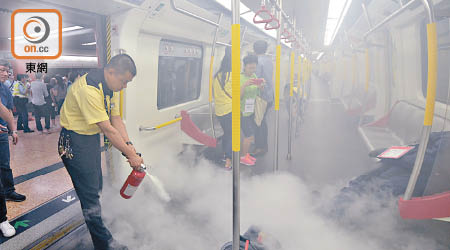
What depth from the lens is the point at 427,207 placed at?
8.01ft

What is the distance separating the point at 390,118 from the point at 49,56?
6229mm

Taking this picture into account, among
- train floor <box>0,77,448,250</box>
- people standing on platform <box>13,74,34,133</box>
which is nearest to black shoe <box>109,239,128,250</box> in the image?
train floor <box>0,77,448,250</box>

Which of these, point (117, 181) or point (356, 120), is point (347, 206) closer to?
point (117, 181)

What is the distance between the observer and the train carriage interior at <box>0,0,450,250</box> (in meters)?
2.57

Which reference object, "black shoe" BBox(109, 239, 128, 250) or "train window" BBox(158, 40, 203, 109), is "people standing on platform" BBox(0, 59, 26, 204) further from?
"train window" BBox(158, 40, 203, 109)

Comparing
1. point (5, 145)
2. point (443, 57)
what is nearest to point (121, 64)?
point (5, 145)

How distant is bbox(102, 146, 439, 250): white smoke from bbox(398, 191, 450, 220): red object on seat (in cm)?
32

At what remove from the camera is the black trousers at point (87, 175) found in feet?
7.55

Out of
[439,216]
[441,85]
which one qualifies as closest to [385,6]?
[441,85]

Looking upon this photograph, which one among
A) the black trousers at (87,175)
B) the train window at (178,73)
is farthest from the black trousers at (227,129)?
the black trousers at (87,175)

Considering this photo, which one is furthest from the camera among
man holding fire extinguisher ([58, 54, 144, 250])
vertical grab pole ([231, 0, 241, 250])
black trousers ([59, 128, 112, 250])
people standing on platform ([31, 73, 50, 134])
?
people standing on platform ([31, 73, 50, 134])

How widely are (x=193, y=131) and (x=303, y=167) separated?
6.00 ft

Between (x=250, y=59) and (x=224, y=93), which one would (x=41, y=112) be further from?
(x=250, y=59)

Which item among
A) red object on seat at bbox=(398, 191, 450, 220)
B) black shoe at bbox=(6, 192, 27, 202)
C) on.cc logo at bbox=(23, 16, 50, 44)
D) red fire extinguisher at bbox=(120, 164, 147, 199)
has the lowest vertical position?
black shoe at bbox=(6, 192, 27, 202)
